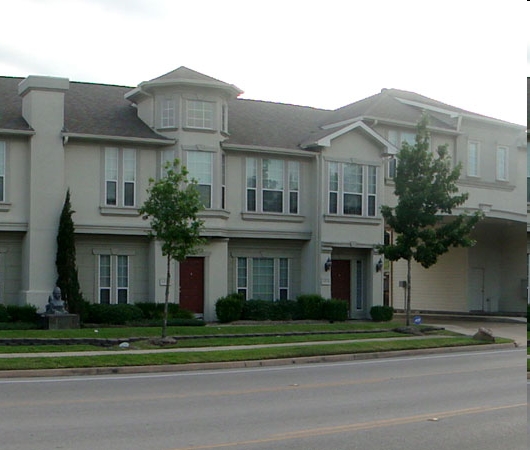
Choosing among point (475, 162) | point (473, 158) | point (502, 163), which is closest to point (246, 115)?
point (473, 158)

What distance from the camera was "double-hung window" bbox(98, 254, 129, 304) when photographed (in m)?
29.9

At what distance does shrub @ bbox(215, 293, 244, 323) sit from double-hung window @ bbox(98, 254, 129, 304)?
3.25m

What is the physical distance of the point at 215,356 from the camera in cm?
2008

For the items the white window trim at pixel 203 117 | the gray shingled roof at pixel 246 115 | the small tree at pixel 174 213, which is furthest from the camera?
the white window trim at pixel 203 117

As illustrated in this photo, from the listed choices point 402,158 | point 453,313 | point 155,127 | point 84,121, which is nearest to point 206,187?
point 155,127

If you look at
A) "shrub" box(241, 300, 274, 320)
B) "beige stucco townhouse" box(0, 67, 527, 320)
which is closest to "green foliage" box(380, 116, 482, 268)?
"beige stucco townhouse" box(0, 67, 527, 320)

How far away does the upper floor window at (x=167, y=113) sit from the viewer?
30547 mm

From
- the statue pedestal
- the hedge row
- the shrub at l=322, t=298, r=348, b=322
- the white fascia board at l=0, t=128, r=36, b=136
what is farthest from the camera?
the shrub at l=322, t=298, r=348, b=322

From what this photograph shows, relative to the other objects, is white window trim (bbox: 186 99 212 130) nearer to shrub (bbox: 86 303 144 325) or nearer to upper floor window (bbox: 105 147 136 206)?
upper floor window (bbox: 105 147 136 206)

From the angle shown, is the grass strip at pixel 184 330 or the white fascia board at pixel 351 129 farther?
the white fascia board at pixel 351 129

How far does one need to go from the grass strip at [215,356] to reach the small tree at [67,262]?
8038 millimetres

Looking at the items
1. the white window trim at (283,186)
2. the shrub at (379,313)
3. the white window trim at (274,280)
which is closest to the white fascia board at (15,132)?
the white window trim at (283,186)

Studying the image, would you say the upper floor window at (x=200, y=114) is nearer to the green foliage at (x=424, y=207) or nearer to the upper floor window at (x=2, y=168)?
the upper floor window at (x=2, y=168)

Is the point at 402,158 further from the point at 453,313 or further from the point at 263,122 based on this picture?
the point at 453,313
